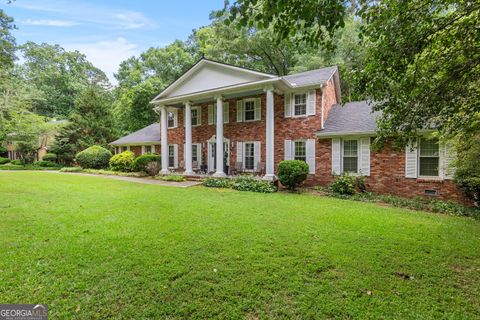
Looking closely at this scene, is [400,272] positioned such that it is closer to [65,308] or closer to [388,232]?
[388,232]

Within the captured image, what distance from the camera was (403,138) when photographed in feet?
15.8

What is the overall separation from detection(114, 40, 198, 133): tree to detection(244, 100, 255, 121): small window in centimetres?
1534

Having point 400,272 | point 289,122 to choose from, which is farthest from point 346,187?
point 400,272

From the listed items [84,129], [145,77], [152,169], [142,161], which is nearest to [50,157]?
[84,129]

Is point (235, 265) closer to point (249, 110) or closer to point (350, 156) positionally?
point (350, 156)

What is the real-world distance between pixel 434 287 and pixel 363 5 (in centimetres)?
419

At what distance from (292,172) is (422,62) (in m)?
7.70

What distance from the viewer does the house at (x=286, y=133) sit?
10.8 m

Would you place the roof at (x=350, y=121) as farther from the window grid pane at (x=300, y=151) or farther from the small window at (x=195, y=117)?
the small window at (x=195, y=117)

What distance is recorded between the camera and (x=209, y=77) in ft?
49.8

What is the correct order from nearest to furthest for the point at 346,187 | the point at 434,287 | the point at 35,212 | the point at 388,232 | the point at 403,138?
the point at 434,287
the point at 403,138
the point at 388,232
the point at 35,212
the point at 346,187

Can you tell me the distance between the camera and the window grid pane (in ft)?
44.3

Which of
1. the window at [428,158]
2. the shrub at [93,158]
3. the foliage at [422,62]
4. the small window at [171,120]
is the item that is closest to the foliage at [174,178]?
the small window at [171,120]

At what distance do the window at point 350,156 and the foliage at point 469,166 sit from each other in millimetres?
3843
